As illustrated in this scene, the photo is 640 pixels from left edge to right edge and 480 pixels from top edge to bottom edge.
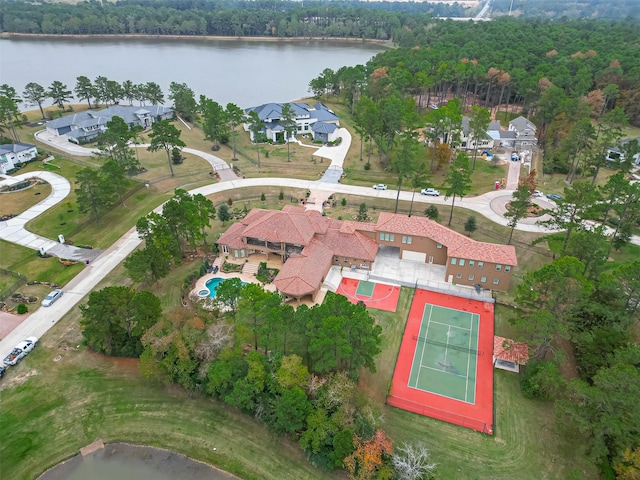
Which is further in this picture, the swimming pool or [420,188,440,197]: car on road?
[420,188,440,197]: car on road

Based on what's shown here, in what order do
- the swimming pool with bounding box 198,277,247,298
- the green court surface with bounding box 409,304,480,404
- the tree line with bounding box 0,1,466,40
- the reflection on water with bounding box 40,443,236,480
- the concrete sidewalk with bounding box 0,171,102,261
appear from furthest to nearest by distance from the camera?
the tree line with bounding box 0,1,466,40, the concrete sidewalk with bounding box 0,171,102,261, the swimming pool with bounding box 198,277,247,298, the green court surface with bounding box 409,304,480,404, the reflection on water with bounding box 40,443,236,480

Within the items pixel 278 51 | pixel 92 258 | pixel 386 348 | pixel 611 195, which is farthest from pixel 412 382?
pixel 278 51

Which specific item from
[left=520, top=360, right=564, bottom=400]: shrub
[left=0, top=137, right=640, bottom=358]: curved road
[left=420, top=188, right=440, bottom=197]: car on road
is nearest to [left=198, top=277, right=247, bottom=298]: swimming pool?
[left=0, top=137, right=640, bottom=358]: curved road

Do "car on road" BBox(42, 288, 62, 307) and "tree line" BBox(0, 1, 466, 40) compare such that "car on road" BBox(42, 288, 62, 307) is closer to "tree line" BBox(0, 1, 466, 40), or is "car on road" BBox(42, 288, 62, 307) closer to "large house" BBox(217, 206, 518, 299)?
"large house" BBox(217, 206, 518, 299)

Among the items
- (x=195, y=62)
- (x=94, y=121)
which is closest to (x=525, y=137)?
(x=94, y=121)

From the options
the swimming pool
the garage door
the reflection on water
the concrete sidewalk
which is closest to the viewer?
the reflection on water

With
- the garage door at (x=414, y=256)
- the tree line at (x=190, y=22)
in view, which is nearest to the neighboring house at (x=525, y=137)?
the garage door at (x=414, y=256)

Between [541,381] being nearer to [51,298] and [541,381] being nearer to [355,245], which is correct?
[355,245]
